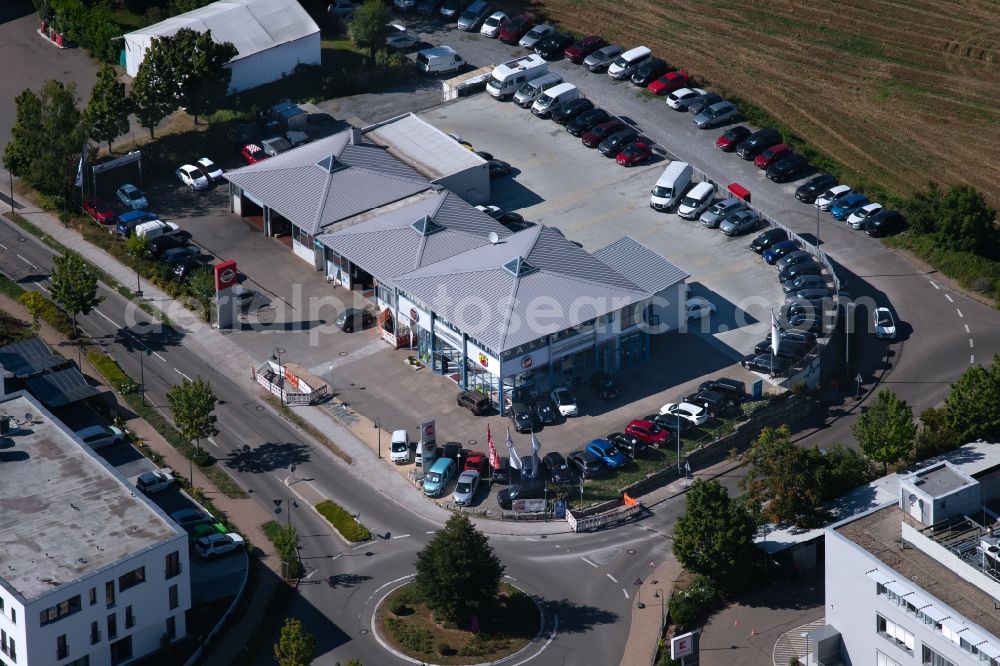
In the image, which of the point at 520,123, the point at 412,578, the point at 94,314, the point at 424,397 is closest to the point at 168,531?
the point at 412,578

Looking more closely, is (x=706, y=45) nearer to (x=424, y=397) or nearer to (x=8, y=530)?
(x=424, y=397)

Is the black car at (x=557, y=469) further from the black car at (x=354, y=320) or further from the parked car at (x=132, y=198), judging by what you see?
the parked car at (x=132, y=198)

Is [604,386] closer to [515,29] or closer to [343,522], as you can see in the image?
[343,522]

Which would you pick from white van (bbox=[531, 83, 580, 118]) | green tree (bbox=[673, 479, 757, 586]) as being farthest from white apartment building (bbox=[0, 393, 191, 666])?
white van (bbox=[531, 83, 580, 118])

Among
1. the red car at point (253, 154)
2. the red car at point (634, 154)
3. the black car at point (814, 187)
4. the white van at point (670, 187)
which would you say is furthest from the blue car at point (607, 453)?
the red car at point (253, 154)

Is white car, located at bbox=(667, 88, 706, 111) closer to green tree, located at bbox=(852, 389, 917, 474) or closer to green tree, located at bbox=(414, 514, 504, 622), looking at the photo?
green tree, located at bbox=(852, 389, 917, 474)

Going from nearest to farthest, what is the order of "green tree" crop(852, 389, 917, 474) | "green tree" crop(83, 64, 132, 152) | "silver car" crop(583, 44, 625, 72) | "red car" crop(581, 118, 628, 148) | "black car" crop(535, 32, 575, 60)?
"green tree" crop(852, 389, 917, 474) → "green tree" crop(83, 64, 132, 152) → "red car" crop(581, 118, 628, 148) → "silver car" crop(583, 44, 625, 72) → "black car" crop(535, 32, 575, 60)
